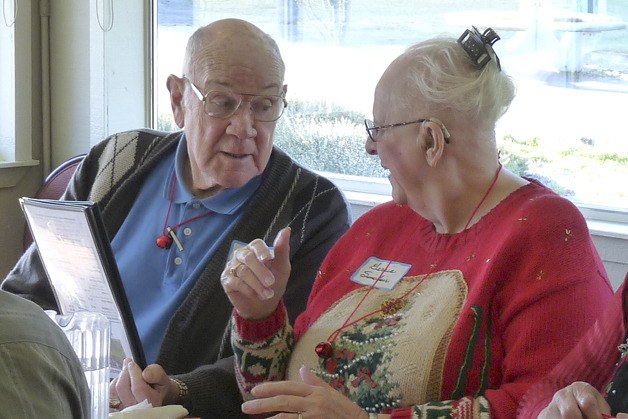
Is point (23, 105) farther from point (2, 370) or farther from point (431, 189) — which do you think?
point (2, 370)

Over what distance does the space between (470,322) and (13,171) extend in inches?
95.6

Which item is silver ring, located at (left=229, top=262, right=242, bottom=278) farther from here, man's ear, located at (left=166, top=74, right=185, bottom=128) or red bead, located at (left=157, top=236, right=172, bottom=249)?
man's ear, located at (left=166, top=74, right=185, bottom=128)

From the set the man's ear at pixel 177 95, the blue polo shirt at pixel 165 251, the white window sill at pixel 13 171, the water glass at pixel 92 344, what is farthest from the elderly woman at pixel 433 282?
the white window sill at pixel 13 171

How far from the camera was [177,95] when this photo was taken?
2480 mm

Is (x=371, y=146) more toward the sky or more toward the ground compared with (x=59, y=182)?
more toward the sky

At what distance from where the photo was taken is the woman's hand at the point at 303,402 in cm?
176

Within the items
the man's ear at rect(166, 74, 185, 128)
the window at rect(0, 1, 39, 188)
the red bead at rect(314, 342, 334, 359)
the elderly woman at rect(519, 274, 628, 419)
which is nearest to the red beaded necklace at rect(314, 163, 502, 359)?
the red bead at rect(314, 342, 334, 359)

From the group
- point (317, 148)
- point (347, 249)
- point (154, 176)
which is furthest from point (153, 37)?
point (347, 249)

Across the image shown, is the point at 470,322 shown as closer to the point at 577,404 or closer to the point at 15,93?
the point at 577,404

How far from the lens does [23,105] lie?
12.2ft

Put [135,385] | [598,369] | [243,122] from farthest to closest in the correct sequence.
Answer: [243,122] < [135,385] < [598,369]

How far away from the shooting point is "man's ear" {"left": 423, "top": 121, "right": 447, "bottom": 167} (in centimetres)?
194

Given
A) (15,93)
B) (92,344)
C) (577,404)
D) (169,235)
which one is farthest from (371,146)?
(15,93)

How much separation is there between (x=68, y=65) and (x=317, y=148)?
1028 mm
